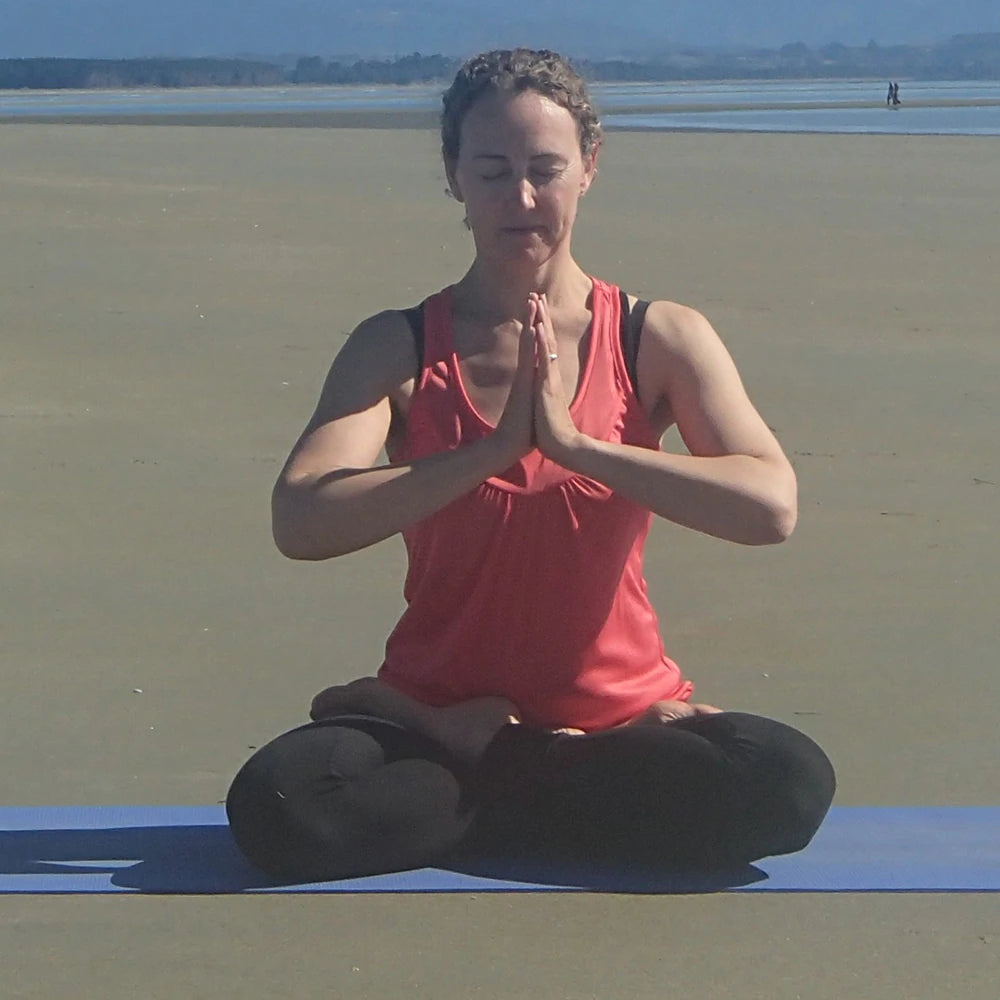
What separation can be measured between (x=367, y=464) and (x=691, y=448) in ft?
1.64

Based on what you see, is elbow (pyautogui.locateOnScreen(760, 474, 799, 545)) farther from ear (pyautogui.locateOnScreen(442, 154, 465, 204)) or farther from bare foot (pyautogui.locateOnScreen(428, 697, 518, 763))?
ear (pyautogui.locateOnScreen(442, 154, 465, 204))

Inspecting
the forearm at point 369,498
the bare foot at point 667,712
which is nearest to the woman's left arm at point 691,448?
the forearm at point 369,498

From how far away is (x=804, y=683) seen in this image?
404cm

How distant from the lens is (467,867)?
117 inches

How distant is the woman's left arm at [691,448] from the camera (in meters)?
2.73

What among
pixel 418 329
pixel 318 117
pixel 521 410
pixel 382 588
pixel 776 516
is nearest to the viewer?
pixel 521 410

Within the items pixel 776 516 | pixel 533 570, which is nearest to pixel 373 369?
pixel 533 570

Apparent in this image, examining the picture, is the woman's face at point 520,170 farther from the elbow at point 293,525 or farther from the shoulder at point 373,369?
the elbow at point 293,525

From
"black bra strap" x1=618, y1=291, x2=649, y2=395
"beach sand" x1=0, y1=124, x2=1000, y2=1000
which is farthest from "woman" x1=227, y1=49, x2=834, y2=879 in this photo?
"beach sand" x1=0, y1=124, x2=1000, y2=1000

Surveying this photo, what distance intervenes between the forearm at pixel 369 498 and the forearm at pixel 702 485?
13cm

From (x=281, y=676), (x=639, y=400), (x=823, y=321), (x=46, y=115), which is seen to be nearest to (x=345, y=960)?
(x=639, y=400)

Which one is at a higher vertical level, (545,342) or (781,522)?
(545,342)

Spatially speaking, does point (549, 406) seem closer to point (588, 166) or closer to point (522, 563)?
point (522, 563)

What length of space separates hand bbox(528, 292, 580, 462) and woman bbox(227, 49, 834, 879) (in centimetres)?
3
